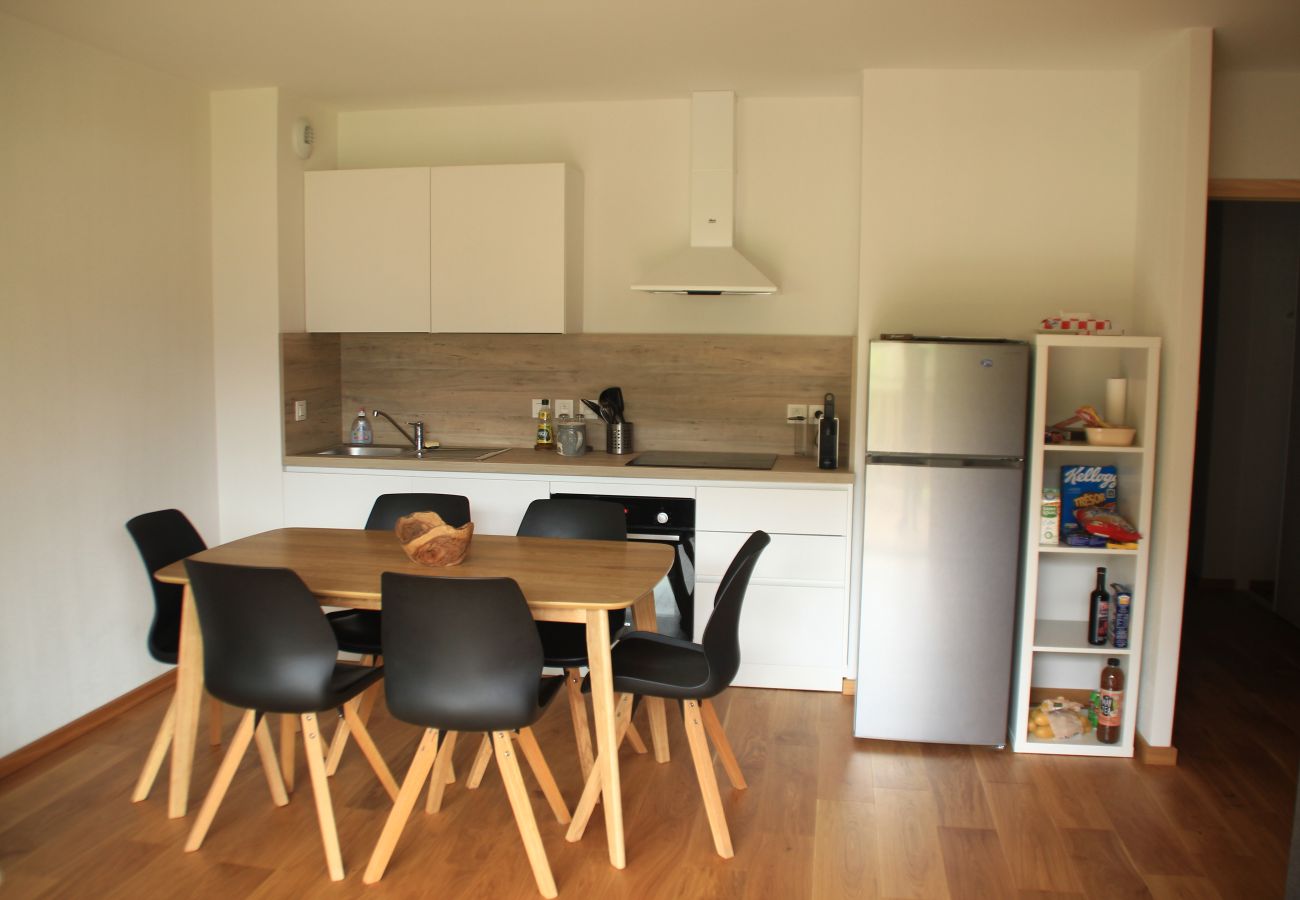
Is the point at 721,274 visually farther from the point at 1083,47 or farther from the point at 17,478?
the point at 17,478

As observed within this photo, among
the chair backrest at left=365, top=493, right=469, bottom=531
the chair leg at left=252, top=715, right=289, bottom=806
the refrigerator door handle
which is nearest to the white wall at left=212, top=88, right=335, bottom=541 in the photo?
the chair backrest at left=365, top=493, right=469, bottom=531

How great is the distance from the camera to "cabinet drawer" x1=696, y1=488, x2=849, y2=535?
4.11 m

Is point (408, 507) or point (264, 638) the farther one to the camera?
point (408, 507)

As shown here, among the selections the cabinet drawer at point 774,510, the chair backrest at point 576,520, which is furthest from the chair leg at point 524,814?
the cabinet drawer at point 774,510

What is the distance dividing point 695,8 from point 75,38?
2167mm

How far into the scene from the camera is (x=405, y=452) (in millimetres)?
4777

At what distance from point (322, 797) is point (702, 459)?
2.19 metres

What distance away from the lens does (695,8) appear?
128 inches

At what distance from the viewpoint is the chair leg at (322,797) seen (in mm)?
2750

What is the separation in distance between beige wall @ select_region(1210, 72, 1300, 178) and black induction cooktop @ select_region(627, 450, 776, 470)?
6.75 feet

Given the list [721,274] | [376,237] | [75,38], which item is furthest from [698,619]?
[75,38]

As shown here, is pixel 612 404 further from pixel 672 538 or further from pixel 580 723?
pixel 580 723

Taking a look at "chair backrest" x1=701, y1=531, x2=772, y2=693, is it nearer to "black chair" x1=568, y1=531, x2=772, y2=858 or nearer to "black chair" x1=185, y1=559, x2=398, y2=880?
"black chair" x1=568, y1=531, x2=772, y2=858

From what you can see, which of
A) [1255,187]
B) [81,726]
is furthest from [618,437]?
[1255,187]
